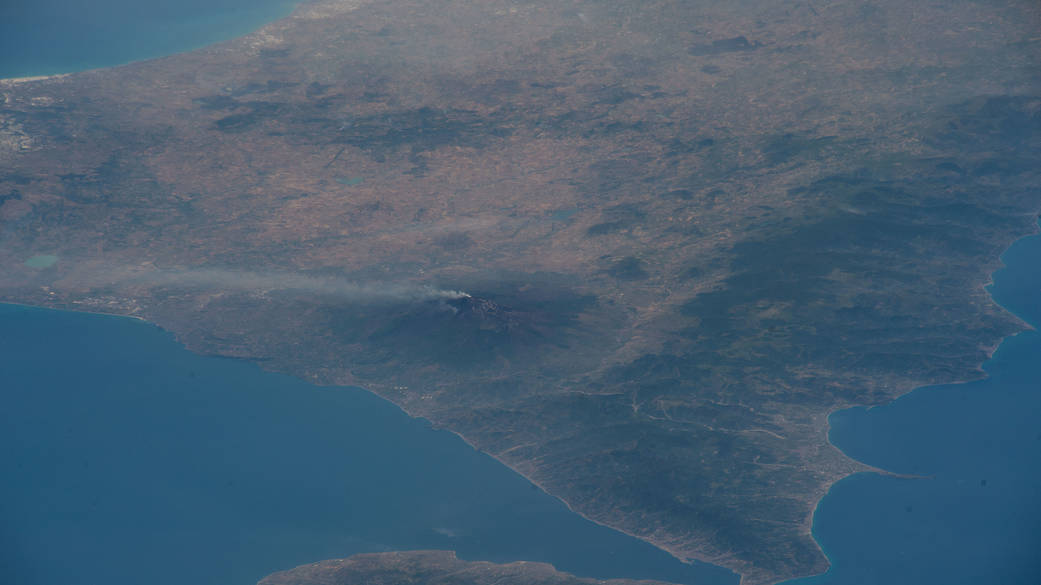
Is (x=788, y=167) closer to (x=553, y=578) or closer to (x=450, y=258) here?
(x=450, y=258)

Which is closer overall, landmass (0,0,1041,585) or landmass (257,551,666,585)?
landmass (257,551,666,585)

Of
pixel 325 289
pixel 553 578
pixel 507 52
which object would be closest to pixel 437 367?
pixel 325 289

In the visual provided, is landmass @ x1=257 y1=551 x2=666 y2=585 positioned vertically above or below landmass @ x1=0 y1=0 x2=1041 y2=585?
Result: below

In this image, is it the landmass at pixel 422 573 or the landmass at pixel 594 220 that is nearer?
the landmass at pixel 422 573

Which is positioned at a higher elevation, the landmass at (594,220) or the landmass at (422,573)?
the landmass at (594,220)
